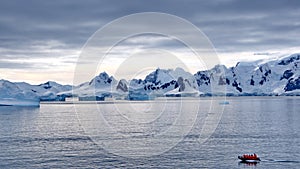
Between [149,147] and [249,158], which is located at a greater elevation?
[149,147]

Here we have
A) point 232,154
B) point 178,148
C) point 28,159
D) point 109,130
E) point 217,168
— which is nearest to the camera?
point 217,168

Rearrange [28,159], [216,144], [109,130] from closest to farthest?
[28,159], [216,144], [109,130]

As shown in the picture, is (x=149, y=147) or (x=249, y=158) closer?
(x=249, y=158)

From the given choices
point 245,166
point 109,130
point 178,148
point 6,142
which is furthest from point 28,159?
point 109,130

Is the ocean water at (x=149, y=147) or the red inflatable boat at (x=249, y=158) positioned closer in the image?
the ocean water at (x=149, y=147)

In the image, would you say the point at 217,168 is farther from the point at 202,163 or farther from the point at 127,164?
Result: the point at 127,164

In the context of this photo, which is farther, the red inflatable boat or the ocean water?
the red inflatable boat

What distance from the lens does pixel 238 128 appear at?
461 feet

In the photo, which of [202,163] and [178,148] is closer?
[202,163]

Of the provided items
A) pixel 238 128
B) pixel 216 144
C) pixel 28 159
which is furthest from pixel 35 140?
pixel 238 128

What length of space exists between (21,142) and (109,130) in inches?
1390

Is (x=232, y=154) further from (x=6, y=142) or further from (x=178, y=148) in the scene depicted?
(x=6, y=142)

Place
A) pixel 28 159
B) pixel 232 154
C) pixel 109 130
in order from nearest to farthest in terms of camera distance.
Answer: pixel 28 159 < pixel 232 154 < pixel 109 130

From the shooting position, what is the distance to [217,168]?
7544cm
